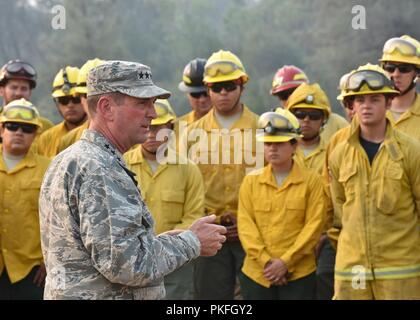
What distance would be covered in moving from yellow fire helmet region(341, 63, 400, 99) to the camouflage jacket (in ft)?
10.7

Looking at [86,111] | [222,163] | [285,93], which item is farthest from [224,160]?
[285,93]

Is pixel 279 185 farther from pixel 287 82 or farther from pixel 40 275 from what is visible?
pixel 287 82

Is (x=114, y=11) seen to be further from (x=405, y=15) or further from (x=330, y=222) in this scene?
(x=330, y=222)

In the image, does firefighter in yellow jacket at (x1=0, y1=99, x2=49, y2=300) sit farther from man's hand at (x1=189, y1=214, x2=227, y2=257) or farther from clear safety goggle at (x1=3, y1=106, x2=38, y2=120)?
man's hand at (x1=189, y1=214, x2=227, y2=257)

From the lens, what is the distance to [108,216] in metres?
4.25

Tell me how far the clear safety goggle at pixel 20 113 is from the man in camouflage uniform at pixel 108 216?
14.3 feet

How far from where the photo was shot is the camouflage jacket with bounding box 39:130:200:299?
4.25m

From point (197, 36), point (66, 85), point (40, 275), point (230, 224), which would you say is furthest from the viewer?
point (197, 36)

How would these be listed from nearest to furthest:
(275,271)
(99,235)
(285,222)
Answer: (99,235) → (275,271) → (285,222)

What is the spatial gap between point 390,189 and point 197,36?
116ft

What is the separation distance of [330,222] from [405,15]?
17.8 meters

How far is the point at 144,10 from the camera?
149 feet

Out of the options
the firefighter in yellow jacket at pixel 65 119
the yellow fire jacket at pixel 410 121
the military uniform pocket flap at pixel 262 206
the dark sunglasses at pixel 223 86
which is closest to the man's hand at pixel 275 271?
the military uniform pocket flap at pixel 262 206
